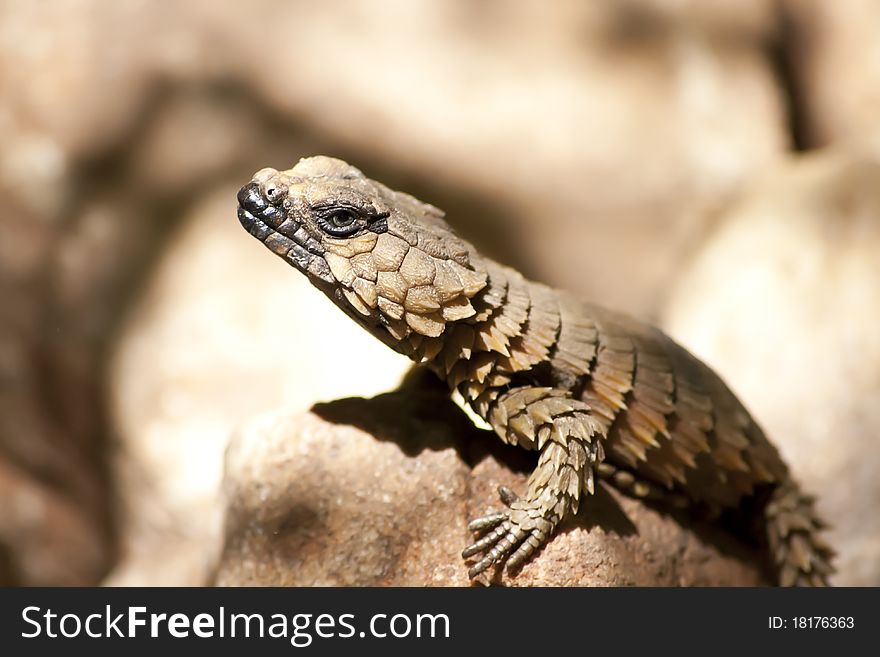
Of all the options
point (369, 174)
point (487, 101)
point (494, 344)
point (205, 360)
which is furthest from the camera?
point (487, 101)

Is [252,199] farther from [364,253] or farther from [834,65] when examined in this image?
[834,65]

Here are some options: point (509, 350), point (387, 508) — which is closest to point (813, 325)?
point (509, 350)

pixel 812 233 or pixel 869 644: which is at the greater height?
pixel 812 233

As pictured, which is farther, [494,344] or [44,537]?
[44,537]

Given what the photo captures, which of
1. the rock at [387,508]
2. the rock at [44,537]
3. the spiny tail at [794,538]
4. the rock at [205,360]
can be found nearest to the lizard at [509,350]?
the rock at [387,508]

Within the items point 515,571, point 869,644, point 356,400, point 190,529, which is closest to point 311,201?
point 356,400

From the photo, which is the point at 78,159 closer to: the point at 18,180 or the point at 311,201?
the point at 18,180

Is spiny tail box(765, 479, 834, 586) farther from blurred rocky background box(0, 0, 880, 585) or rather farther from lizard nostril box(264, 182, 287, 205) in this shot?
lizard nostril box(264, 182, 287, 205)
